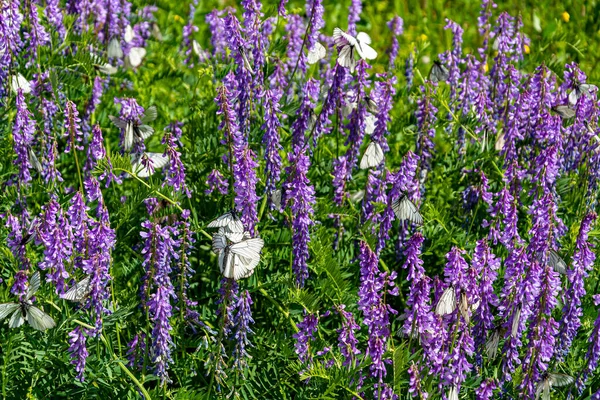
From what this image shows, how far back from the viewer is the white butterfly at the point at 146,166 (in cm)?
382

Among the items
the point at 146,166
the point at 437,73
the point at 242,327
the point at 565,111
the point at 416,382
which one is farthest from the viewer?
the point at 437,73

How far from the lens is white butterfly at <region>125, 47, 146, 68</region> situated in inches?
219

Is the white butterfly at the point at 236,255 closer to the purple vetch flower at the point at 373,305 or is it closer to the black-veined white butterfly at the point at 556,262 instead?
the purple vetch flower at the point at 373,305

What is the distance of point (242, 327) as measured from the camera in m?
3.65

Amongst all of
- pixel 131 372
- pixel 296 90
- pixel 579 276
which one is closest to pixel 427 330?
pixel 579 276

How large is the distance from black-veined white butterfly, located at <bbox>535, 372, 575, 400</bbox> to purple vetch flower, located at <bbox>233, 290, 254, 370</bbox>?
3.61 ft

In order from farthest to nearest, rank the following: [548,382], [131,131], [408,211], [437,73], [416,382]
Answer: [437,73] < [131,131] < [408,211] < [548,382] < [416,382]

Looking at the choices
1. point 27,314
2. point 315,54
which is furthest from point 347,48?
point 27,314

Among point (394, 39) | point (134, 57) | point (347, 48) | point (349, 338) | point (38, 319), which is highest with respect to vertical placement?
point (347, 48)

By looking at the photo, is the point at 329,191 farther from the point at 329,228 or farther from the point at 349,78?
the point at 349,78

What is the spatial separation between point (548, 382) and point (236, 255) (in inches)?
49.6

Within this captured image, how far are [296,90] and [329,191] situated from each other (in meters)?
0.72

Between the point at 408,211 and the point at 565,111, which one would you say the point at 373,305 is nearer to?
the point at 408,211

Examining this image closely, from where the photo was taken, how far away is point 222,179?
13.3ft
